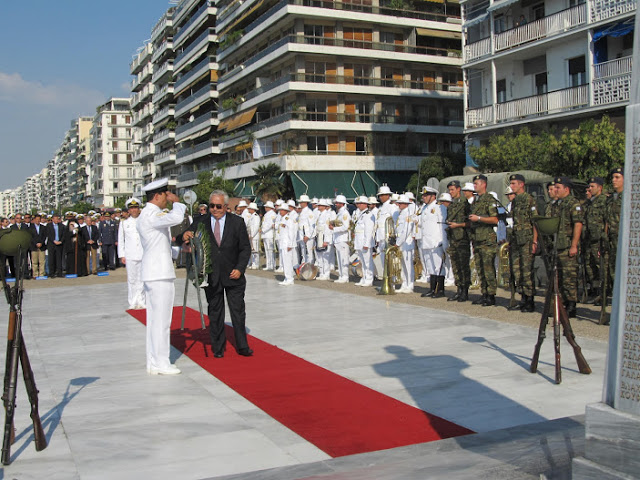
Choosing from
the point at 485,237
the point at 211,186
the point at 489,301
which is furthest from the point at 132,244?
the point at 211,186

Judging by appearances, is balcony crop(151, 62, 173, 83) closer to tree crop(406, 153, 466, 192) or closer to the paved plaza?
tree crop(406, 153, 466, 192)

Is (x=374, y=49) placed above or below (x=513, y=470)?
above

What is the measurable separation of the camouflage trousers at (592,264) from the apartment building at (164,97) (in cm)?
7295

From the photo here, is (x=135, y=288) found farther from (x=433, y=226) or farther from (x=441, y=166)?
(x=441, y=166)

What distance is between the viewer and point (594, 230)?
10.5 meters

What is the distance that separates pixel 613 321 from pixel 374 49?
48.2 meters

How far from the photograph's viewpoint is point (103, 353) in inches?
346

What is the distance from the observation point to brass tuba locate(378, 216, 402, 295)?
45.9ft

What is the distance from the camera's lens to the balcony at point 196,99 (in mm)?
64875

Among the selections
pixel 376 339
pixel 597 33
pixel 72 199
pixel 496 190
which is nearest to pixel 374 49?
pixel 597 33

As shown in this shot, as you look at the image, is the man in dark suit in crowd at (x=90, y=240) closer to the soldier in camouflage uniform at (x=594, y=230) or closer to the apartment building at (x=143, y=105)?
the soldier in camouflage uniform at (x=594, y=230)

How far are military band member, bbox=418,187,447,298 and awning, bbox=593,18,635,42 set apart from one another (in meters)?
16.1

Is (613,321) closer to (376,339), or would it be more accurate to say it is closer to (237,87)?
(376,339)

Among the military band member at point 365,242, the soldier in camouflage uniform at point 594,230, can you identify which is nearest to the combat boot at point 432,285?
the military band member at point 365,242
